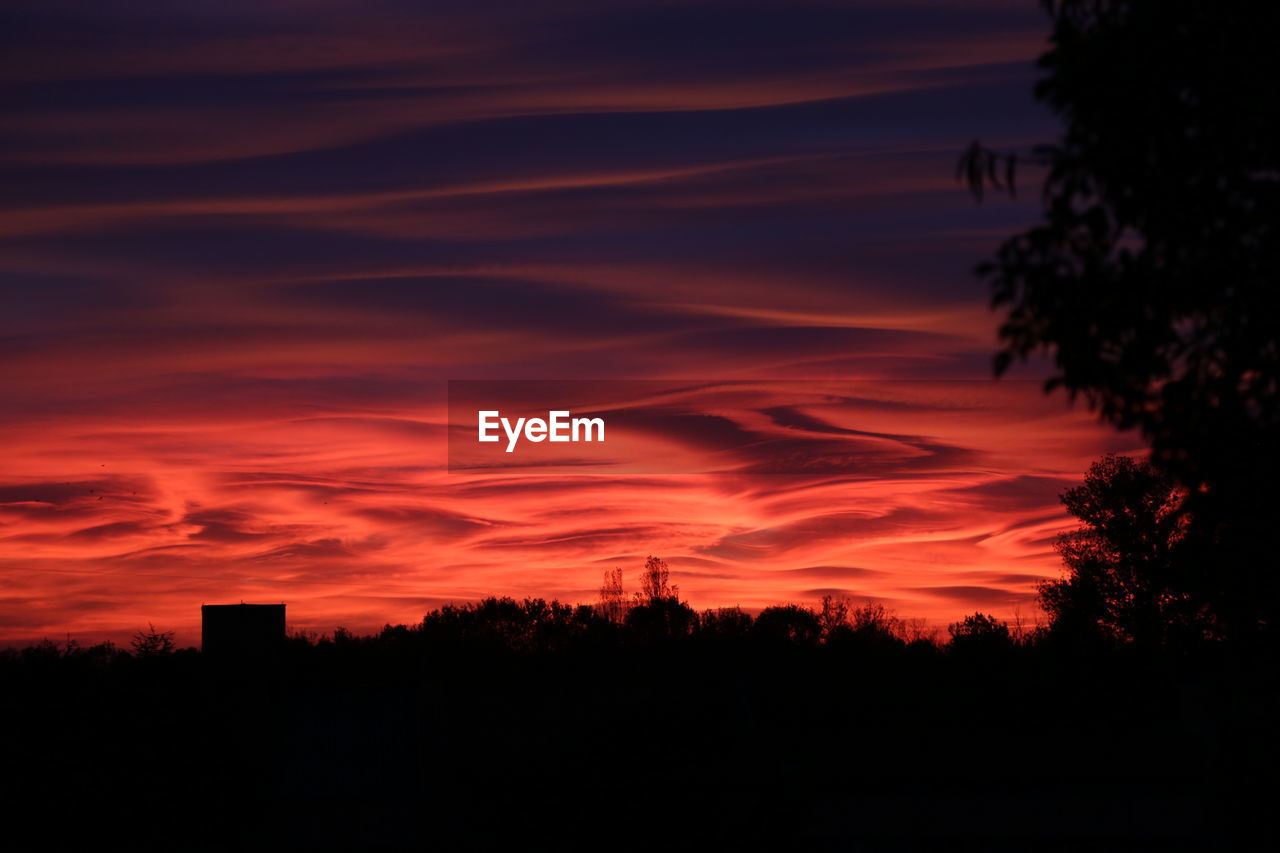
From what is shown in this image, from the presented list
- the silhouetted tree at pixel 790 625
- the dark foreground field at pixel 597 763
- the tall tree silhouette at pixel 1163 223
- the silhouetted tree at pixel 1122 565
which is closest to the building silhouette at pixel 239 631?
the dark foreground field at pixel 597 763

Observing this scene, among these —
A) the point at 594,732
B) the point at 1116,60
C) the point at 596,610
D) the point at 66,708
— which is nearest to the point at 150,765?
the point at 66,708

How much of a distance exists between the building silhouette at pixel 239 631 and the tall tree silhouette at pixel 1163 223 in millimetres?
18199

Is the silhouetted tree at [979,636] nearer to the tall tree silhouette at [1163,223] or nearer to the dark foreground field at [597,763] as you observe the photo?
the dark foreground field at [597,763]

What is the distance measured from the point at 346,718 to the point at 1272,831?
644 inches

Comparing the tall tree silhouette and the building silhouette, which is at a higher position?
the tall tree silhouette

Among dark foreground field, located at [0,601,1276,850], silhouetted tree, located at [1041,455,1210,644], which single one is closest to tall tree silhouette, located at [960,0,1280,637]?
dark foreground field, located at [0,601,1276,850]

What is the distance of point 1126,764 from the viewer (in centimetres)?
2934

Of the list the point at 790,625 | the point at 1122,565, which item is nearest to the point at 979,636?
the point at 1122,565

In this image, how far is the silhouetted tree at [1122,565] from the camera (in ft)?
139

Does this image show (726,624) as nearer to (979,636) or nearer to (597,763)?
(979,636)

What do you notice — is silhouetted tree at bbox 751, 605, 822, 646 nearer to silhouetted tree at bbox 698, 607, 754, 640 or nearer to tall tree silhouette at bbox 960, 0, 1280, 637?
silhouetted tree at bbox 698, 607, 754, 640

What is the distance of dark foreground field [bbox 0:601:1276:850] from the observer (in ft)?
62.4

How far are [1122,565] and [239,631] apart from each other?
31573 mm

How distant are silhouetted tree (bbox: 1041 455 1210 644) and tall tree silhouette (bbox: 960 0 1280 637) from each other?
31979 millimetres
